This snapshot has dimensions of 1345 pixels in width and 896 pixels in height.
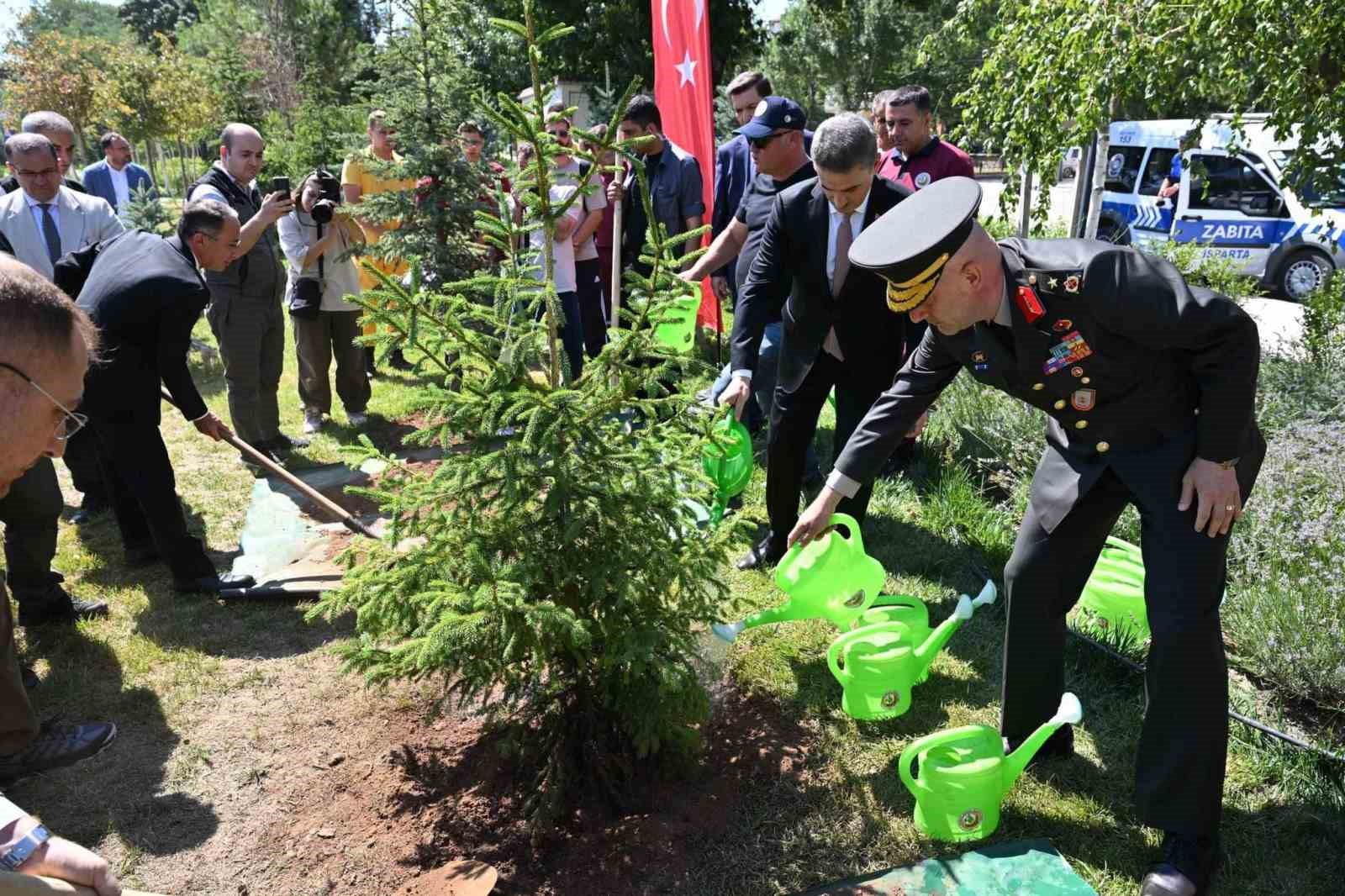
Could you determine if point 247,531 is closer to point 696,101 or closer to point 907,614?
point 907,614

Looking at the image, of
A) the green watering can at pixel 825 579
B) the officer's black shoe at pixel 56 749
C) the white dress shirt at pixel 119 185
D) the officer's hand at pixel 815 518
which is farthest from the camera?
the white dress shirt at pixel 119 185

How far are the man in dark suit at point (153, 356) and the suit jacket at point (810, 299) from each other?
2510 mm

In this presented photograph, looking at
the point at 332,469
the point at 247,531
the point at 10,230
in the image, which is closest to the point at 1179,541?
the point at 247,531

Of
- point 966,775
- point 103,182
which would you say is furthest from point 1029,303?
point 103,182

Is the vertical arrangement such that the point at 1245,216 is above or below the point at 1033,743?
above

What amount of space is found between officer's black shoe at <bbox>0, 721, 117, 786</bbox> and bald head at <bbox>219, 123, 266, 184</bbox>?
3.54 meters

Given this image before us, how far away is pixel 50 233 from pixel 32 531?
2.08 m

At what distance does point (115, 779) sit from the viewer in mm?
3115

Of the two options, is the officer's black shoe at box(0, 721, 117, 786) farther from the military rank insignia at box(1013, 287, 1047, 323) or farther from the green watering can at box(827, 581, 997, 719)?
the military rank insignia at box(1013, 287, 1047, 323)

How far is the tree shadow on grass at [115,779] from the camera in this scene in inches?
114

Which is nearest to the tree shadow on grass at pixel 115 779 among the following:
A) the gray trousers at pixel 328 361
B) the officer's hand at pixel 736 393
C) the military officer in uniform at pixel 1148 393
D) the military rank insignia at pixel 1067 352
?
the officer's hand at pixel 736 393

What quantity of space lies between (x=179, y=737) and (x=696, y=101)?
17.3ft

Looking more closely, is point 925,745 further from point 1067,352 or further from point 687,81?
point 687,81

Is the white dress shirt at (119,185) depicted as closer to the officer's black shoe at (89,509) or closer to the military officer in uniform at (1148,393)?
the officer's black shoe at (89,509)
